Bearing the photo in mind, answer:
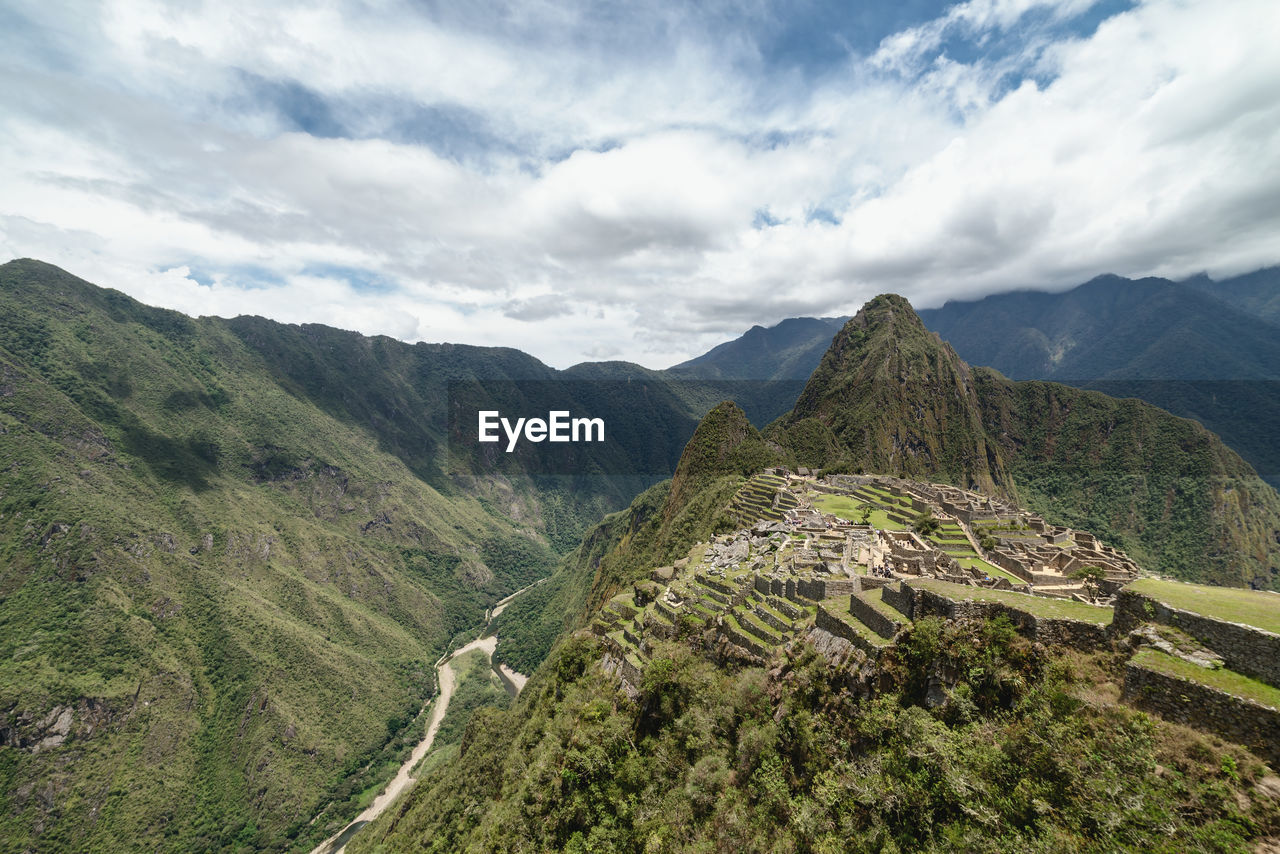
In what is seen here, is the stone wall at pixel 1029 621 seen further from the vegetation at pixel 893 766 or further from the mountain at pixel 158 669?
the mountain at pixel 158 669

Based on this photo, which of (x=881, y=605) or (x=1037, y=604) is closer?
(x=1037, y=604)

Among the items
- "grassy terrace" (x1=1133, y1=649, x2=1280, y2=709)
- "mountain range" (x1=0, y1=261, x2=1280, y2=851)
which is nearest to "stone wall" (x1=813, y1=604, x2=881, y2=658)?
"grassy terrace" (x1=1133, y1=649, x2=1280, y2=709)

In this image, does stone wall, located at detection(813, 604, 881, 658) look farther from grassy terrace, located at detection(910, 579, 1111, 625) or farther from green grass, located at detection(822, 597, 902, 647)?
grassy terrace, located at detection(910, 579, 1111, 625)

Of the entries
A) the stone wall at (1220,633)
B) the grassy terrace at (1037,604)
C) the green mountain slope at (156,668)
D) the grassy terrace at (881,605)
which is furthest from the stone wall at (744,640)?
the green mountain slope at (156,668)

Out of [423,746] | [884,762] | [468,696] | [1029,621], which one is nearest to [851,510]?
[1029,621]

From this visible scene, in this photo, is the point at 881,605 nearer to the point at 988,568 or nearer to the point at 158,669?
the point at 988,568

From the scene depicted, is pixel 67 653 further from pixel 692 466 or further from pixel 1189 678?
pixel 1189 678
